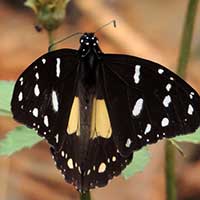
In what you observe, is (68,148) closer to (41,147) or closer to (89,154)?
(89,154)

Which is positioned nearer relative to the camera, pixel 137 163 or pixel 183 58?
pixel 137 163

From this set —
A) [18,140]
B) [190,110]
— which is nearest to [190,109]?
[190,110]

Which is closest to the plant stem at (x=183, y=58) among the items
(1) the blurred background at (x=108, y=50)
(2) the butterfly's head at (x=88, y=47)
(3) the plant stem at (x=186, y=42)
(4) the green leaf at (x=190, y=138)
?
(3) the plant stem at (x=186, y=42)

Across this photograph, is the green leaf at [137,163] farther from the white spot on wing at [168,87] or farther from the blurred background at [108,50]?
the blurred background at [108,50]

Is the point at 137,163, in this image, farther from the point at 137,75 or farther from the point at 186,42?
the point at 186,42

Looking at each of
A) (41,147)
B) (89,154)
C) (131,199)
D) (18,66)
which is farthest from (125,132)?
(18,66)

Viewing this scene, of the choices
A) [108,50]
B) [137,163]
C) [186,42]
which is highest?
[186,42]

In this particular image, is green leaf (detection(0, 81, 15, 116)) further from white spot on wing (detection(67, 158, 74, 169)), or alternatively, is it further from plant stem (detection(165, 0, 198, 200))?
plant stem (detection(165, 0, 198, 200))
